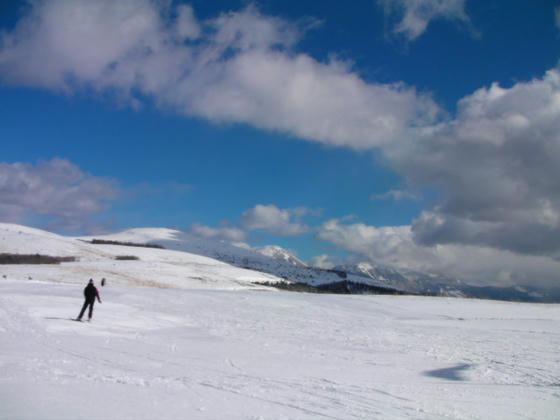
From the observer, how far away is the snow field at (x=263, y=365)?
8.19 m

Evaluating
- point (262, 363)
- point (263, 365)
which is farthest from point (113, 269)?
point (263, 365)

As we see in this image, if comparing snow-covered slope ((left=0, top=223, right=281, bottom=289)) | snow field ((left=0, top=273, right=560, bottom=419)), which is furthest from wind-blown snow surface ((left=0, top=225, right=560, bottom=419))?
snow-covered slope ((left=0, top=223, right=281, bottom=289))

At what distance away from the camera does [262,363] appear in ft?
41.6

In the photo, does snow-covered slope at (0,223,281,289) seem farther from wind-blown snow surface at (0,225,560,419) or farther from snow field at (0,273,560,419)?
snow field at (0,273,560,419)

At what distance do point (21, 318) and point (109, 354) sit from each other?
8.51 metres

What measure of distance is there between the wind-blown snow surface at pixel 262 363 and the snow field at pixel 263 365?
0.15 feet

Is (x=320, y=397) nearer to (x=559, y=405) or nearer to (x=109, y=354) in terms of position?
(x=559, y=405)

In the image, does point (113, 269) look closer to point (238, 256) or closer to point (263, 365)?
point (263, 365)

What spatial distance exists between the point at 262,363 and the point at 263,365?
304 millimetres

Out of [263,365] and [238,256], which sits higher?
[238,256]

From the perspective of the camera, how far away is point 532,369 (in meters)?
12.3

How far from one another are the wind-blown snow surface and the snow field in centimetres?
5

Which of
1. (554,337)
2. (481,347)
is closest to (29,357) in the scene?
(481,347)

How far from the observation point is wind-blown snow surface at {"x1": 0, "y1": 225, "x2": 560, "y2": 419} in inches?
324
